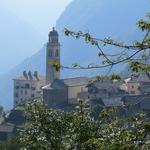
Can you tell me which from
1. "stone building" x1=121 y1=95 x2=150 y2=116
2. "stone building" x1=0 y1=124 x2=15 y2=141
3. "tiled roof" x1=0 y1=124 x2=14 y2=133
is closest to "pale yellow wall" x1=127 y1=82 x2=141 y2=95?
"stone building" x1=121 y1=95 x2=150 y2=116

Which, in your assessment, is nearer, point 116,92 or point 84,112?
point 84,112

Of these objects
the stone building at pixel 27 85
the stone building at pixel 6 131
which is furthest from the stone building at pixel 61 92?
the stone building at pixel 27 85

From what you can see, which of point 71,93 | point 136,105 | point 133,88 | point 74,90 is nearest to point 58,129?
point 136,105

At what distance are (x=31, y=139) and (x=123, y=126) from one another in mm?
7485

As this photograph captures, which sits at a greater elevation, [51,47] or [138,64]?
[51,47]

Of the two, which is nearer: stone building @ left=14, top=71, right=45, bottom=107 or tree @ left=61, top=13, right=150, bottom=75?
tree @ left=61, top=13, right=150, bottom=75

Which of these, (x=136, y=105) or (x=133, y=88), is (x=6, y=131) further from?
(x=136, y=105)

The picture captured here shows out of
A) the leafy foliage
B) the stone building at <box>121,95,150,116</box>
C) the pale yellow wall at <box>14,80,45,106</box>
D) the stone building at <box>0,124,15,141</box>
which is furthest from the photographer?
the pale yellow wall at <box>14,80,45,106</box>

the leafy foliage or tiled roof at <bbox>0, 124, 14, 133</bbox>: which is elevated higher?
the leafy foliage

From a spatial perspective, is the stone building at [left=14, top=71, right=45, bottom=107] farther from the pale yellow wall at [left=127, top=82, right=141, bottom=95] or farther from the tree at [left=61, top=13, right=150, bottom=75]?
the tree at [left=61, top=13, right=150, bottom=75]

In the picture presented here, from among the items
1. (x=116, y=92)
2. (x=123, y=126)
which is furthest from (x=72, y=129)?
(x=116, y=92)

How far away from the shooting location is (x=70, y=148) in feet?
46.1

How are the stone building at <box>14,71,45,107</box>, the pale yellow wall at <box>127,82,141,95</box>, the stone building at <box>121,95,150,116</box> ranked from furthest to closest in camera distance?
1. the stone building at <box>14,71,45,107</box>
2. the pale yellow wall at <box>127,82,141,95</box>
3. the stone building at <box>121,95,150,116</box>

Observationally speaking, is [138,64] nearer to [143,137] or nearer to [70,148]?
[143,137]
